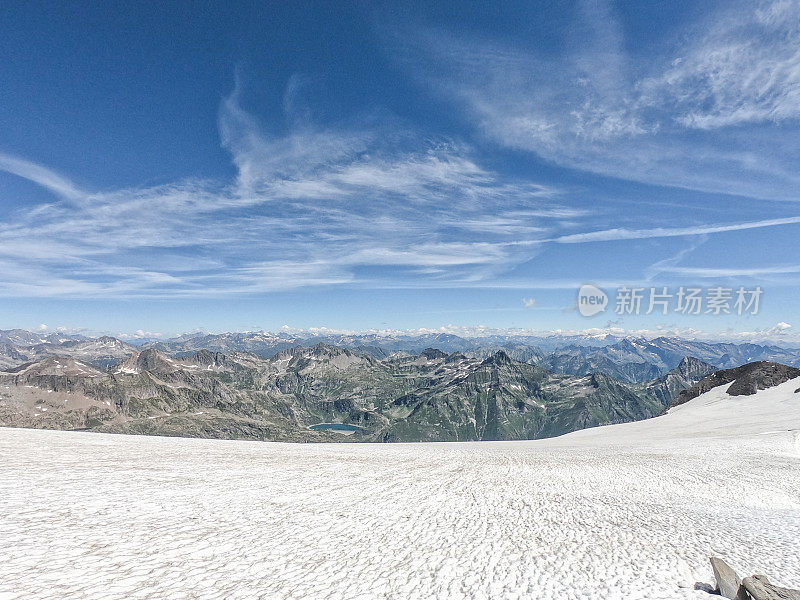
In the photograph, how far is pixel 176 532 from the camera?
404 inches

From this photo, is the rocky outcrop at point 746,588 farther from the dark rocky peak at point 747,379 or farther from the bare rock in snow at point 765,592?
the dark rocky peak at point 747,379

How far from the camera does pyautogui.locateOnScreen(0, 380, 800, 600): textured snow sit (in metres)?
8.40

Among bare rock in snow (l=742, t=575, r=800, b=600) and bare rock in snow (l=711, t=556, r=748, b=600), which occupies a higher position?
bare rock in snow (l=742, t=575, r=800, b=600)

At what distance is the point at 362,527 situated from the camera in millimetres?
11977

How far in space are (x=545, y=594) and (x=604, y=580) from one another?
6.95ft

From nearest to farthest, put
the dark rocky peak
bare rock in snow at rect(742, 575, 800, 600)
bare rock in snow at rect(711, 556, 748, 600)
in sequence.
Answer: bare rock in snow at rect(742, 575, 800, 600), bare rock in snow at rect(711, 556, 748, 600), the dark rocky peak

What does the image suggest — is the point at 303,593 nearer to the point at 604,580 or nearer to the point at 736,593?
the point at 604,580

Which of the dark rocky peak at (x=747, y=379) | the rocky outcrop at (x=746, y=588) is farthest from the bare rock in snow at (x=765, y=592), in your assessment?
the dark rocky peak at (x=747, y=379)

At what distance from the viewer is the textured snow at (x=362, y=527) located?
27.6 ft

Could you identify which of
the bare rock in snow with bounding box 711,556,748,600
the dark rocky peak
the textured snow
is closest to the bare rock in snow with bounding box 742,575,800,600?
the bare rock in snow with bounding box 711,556,748,600

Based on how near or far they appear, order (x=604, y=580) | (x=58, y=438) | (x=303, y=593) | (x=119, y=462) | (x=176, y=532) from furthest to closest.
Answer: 1. (x=58, y=438)
2. (x=119, y=462)
3. (x=176, y=532)
4. (x=604, y=580)
5. (x=303, y=593)

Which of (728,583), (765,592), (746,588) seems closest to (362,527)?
(728,583)

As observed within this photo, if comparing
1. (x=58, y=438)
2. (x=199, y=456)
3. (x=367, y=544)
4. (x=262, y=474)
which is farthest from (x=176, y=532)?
(x=58, y=438)

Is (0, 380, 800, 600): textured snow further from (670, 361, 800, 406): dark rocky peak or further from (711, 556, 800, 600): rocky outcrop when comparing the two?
(670, 361, 800, 406): dark rocky peak
